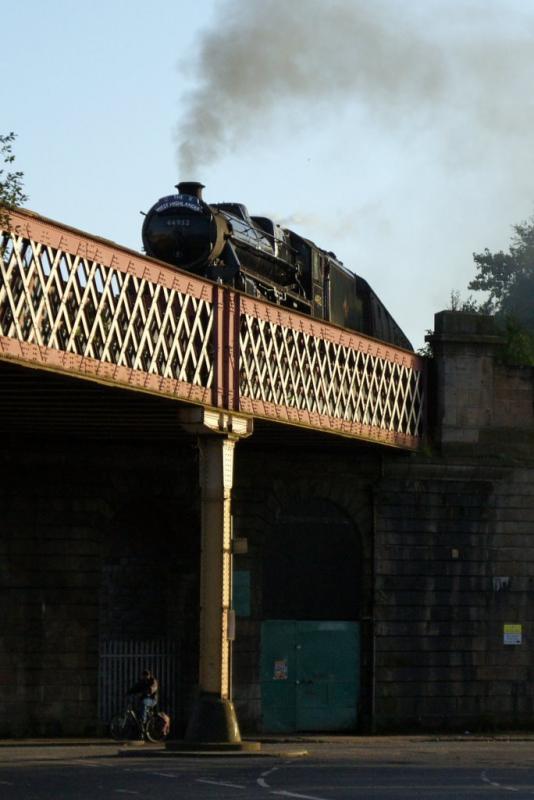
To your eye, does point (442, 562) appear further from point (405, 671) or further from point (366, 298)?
point (366, 298)

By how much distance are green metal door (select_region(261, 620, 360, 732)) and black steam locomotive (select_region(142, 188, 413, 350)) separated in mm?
8043

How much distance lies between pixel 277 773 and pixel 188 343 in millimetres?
9331

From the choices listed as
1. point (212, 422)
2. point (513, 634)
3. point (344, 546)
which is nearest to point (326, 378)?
point (212, 422)

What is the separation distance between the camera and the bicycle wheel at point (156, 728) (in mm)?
37875

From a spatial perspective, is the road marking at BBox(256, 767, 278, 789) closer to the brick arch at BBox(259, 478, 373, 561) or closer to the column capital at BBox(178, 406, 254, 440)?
the column capital at BBox(178, 406, 254, 440)

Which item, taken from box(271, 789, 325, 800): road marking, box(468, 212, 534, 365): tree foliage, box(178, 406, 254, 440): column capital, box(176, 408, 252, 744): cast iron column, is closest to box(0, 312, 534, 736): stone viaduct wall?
box(178, 406, 254, 440): column capital

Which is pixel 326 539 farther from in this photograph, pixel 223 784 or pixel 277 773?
pixel 223 784

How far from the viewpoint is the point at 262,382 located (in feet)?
117

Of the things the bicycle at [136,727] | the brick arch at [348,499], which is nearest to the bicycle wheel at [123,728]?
the bicycle at [136,727]

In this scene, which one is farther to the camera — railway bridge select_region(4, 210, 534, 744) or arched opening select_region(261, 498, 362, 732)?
arched opening select_region(261, 498, 362, 732)

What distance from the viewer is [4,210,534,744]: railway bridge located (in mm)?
33719

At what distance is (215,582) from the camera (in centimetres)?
3369

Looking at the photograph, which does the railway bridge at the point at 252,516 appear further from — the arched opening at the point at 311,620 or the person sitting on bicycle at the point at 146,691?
the person sitting on bicycle at the point at 146,691

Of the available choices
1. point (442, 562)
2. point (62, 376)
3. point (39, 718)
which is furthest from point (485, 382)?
point (62, 376)
